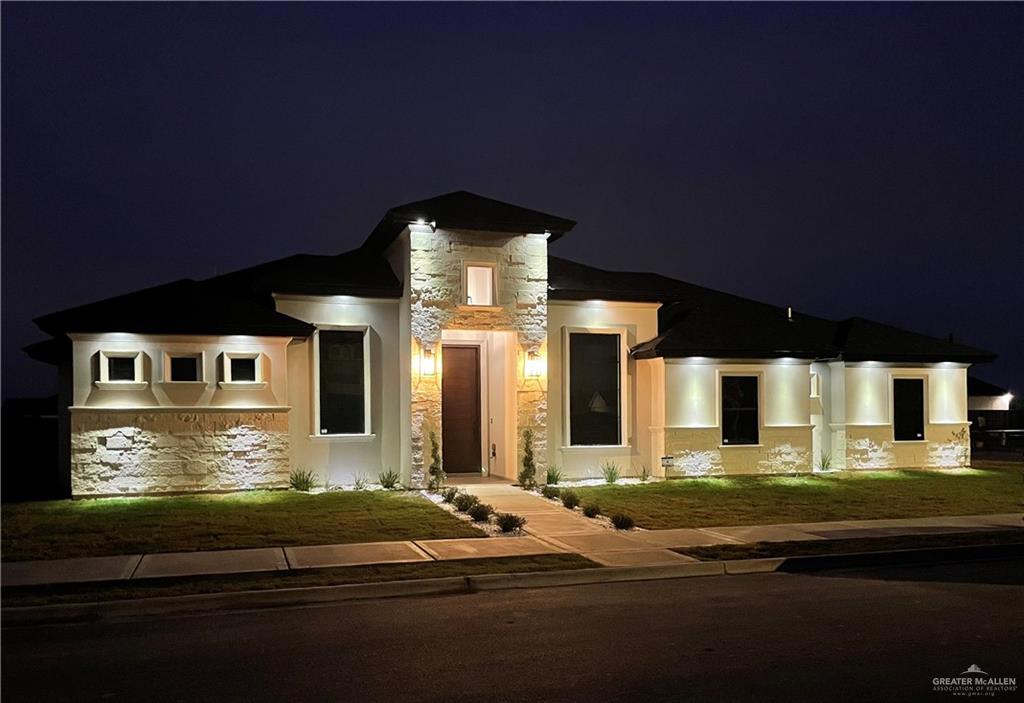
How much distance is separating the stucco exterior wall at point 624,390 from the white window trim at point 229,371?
5.98m

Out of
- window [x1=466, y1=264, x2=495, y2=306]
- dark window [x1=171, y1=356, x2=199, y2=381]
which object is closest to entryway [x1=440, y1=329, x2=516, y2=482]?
window [x1=466, y1=264, x2=495, y2=306]

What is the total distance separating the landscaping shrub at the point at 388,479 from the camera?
17.7 m

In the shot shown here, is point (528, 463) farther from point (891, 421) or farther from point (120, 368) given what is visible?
point (891, 421)

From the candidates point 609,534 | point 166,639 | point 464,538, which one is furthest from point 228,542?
point 609,534

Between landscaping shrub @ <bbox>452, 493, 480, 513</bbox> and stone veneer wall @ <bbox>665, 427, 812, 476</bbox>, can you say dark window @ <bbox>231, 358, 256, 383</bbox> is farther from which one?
stone veneer wall @ <bbox>665, 427, 812, 476</bbox>

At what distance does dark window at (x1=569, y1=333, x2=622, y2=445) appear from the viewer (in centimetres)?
1956

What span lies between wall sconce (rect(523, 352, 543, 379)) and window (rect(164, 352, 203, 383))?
248 inches

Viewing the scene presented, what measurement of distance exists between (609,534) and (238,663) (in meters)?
6.71

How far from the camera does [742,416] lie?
20.1 m

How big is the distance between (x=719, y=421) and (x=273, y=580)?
12535 mm

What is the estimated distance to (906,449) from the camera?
2175cm

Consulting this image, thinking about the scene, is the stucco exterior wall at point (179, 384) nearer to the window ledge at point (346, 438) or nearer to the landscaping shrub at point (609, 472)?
the window ledge at point (346, 438)

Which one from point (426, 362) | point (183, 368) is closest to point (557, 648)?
point (426, 362)

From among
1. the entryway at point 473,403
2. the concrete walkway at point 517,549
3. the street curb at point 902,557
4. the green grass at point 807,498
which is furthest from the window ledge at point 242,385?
the street curb at point 902,557
